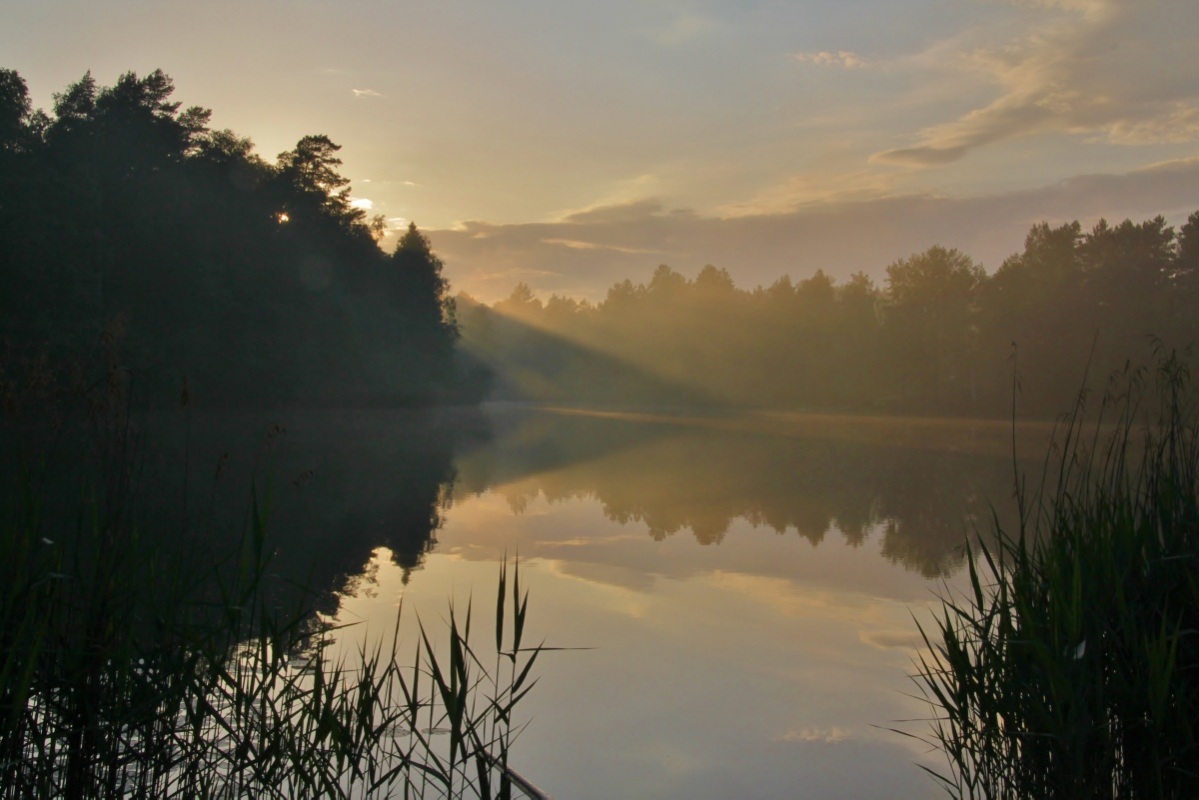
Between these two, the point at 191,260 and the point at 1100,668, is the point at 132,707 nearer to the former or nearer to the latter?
the point at 1100,668

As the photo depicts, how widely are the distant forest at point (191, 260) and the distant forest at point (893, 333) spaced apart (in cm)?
2790

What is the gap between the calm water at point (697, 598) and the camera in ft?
16.4

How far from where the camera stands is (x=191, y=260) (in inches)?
1454

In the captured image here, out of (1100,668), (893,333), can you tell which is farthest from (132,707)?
(893,333)

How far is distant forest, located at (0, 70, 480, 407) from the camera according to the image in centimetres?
2691

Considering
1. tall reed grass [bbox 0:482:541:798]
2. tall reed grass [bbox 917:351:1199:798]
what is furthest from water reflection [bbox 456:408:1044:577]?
tall reed grass [bbox 0:482:541:798]

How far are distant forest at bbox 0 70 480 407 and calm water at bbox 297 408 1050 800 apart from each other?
8558 mm

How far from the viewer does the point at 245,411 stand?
40719 millimetres

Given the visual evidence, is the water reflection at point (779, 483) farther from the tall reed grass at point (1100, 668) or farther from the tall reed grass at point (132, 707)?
the tall reed grass at point (132, 707)

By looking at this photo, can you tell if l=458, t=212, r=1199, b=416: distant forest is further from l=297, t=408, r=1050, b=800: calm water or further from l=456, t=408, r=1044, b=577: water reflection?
l=297, t=408, r=1050, b=800: calm water

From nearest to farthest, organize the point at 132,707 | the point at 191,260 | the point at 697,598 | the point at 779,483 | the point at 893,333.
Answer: the point at 132,707, the point at 697,598, the point at 779,483, the point at 191,260, the point at 893,333

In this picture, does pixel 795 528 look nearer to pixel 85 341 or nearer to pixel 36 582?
pixel 36 582

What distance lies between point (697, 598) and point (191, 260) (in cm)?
3363

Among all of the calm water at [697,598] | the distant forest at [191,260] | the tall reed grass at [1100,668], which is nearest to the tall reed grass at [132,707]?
the calm water at [697,598]
